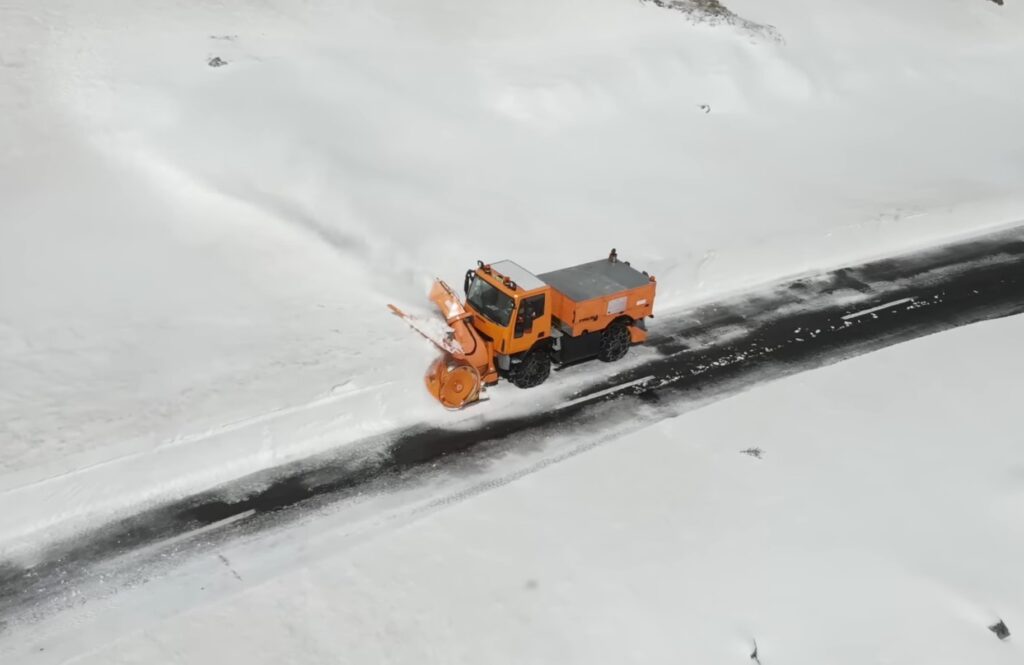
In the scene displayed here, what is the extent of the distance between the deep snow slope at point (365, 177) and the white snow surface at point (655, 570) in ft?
10.1

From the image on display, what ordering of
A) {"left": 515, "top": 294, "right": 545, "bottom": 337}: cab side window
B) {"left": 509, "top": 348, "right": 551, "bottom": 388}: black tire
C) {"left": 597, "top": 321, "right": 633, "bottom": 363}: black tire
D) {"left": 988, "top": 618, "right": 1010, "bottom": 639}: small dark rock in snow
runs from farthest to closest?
{"left": 597, "top": 321, "right": 633, "bottom": 363}: black tire, {"left": 509, "top": 348, "right": 551, "bottom": 388}: black tire, {"left": 515, "top": 294, "right": 545, "bottom": 337}: cab side window, {"left": 988, "top": 618, "right": 1010, "bottom": 639}: small dark rock in snow

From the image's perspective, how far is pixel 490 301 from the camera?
16594 mm

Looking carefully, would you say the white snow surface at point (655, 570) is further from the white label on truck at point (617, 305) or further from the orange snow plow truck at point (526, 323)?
the white label on truck at point (617, 305)

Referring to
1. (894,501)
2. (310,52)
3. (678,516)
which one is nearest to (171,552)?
(678,516)

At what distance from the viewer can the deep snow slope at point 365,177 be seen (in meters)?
16.0

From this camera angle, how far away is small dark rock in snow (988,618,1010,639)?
11.5m

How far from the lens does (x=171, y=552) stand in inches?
510

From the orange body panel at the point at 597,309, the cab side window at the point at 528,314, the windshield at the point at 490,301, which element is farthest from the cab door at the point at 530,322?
the orange body panel at the point at 597,309

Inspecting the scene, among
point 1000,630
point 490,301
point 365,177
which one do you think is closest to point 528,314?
point 490,301

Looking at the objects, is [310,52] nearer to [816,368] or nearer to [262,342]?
[262,342]

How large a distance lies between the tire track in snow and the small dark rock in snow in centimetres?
673

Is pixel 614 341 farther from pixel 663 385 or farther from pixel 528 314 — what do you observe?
pixel 528 314

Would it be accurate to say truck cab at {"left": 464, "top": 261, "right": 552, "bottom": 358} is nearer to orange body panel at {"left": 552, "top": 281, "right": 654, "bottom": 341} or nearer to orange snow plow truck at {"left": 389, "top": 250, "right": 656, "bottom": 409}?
orange snow plow truck at {"left": 389, "top": 250, "right": 656, "bottom": 409}

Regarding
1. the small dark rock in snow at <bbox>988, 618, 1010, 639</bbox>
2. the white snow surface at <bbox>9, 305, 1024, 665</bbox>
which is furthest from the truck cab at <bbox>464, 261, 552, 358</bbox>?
the small dark rock in snow at <bbox>988, 618, 1010, 639</bbox>
